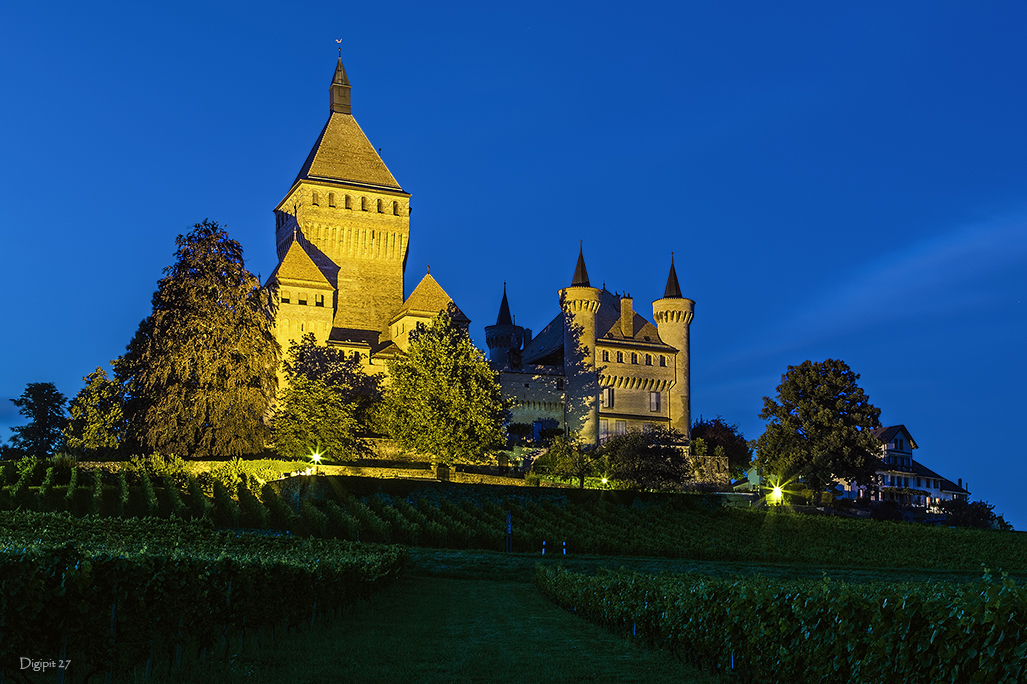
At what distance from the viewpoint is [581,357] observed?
6844cm

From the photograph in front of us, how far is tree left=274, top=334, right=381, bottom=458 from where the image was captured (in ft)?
154

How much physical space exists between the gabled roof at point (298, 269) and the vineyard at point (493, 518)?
20516 millimetres

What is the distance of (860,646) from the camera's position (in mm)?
8109

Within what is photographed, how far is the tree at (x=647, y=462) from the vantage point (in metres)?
53.1

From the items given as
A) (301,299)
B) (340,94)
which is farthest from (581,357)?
(340,94)

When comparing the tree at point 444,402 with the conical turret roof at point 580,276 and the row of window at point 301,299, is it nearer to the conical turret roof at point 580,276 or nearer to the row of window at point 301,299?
the row of window at point 301,299

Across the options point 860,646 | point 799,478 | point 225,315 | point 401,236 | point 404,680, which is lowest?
point 404,680

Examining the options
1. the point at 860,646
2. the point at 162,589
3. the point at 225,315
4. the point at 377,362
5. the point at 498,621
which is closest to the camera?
the point at 860,646

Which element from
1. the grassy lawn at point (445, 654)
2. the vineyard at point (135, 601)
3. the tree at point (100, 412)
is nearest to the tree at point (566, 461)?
the tree at point (100, 412)

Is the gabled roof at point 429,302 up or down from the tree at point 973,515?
up

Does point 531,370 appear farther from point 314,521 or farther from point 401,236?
point 314,521

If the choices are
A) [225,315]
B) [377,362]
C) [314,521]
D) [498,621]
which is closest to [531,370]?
[377,362]

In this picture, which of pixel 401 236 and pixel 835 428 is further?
pixel 401 236

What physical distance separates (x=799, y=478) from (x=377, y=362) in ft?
88.4
